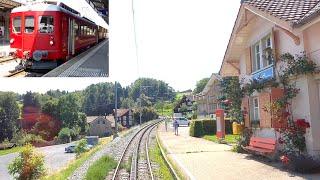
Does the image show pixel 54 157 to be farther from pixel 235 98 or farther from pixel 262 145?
pixel 262 145

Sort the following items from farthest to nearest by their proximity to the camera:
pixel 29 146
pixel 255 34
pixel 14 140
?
pixel 14 140
pixel 29 146
pixel 255 34

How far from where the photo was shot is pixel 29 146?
29359 mm

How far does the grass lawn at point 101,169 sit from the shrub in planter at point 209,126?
41.7 feet

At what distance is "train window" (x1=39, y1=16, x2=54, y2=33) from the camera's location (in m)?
10.2

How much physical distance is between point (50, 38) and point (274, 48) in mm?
7214

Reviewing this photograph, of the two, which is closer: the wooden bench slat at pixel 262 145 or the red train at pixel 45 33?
Answer: the red train at pixel 45 33

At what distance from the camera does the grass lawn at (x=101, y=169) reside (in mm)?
15617

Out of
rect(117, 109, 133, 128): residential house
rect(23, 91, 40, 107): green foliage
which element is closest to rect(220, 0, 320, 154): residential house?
rect(23, 91, 40, 107): green foliage

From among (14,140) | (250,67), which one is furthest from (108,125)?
(250,67)

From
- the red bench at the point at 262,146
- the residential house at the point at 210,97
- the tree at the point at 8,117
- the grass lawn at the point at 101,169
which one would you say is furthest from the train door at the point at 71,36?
the residential house at the point at 210,97

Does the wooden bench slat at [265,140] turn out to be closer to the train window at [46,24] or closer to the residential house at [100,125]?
the train window at [46,24]

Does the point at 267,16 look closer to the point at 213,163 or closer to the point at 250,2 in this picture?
the point at 250,2

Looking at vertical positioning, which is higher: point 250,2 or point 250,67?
point 250,2

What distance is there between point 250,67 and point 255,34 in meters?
1.50
